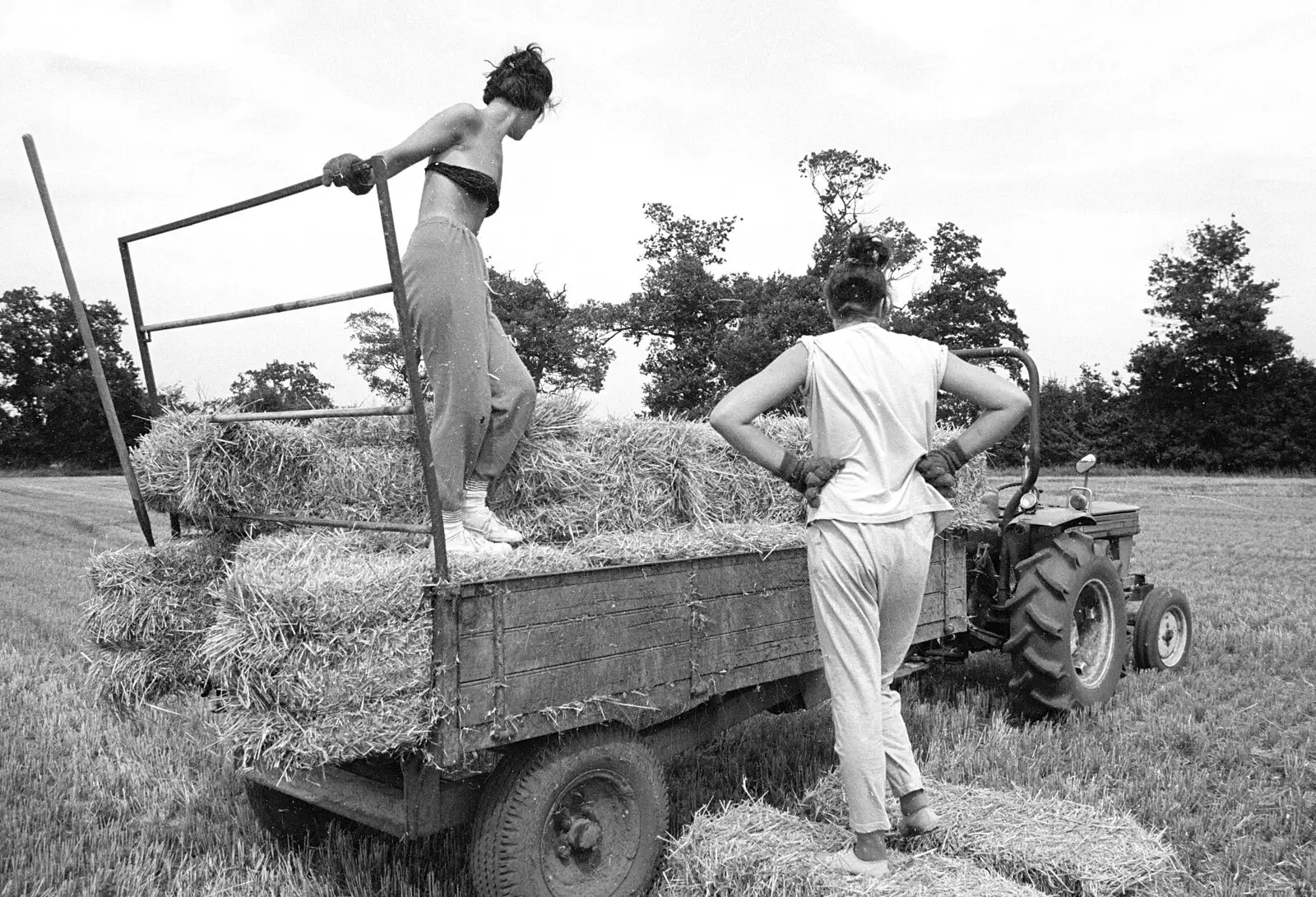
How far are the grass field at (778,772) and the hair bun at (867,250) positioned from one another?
2.35 m

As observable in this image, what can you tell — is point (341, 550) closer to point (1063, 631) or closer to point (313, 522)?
point (313, 522)

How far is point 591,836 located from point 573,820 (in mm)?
76

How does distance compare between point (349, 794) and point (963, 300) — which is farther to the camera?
point (963, 300)

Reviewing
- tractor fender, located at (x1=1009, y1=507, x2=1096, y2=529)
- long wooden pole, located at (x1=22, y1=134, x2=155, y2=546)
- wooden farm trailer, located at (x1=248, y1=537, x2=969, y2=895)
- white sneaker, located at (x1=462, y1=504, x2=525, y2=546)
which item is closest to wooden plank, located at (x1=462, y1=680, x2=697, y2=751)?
wooden farm trailer, located at (x1=248, y1=537, x2=969, y2=895)

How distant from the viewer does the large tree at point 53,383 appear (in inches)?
1999

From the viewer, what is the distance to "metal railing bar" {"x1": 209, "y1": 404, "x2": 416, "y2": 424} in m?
2.99

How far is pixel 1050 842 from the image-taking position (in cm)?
350

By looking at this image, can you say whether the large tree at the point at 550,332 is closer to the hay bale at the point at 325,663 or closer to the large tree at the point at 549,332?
the large tree at the point at 549,332

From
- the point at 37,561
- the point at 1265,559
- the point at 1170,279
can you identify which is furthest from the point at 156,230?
the point at 1170,279

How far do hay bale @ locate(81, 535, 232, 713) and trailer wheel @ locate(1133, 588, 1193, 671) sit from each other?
5720mm

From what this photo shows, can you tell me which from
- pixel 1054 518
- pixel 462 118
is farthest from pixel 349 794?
pixel 1054 518

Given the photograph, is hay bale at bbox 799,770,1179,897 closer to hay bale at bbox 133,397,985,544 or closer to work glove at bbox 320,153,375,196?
hay bale at bbox 133,397,985,544

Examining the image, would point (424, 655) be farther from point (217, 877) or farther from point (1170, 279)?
point (1170, 279)

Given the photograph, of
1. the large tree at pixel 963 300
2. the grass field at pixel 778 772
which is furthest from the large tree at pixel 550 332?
the grass field at pixel 778 772
